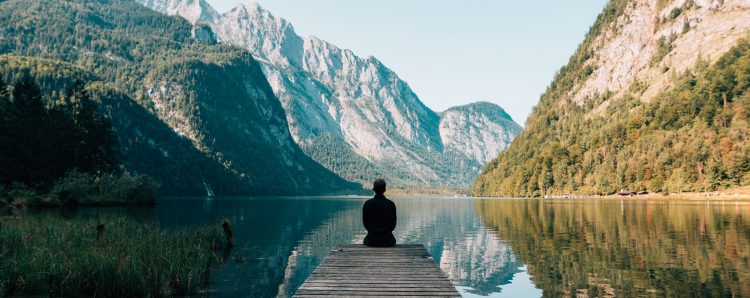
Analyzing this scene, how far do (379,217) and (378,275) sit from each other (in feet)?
14.4

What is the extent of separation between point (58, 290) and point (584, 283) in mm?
24374

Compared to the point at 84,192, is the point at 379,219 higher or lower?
higher

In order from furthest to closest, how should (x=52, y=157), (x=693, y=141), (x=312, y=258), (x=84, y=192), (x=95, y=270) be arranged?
(x=693, y=141) < (x=52, y=157) < (x=84, y=192) < (x=312, y=258) < (x=95, y=270)

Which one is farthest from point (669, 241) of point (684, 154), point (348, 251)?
point (684, 154)

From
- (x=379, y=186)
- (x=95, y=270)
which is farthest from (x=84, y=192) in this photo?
(x=379, y=186)

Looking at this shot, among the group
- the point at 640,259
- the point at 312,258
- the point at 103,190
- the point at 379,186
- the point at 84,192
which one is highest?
the point at 379,186

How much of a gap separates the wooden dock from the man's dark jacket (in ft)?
1.79

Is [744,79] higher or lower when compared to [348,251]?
higher

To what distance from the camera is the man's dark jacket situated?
20.1 meters

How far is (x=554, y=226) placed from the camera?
204 ft

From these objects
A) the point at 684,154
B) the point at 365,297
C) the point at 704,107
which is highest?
the point at 704,107

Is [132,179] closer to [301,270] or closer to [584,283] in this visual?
[301,270]

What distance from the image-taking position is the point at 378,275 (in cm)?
1614

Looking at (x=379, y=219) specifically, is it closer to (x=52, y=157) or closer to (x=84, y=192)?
(x=84, y=192)
